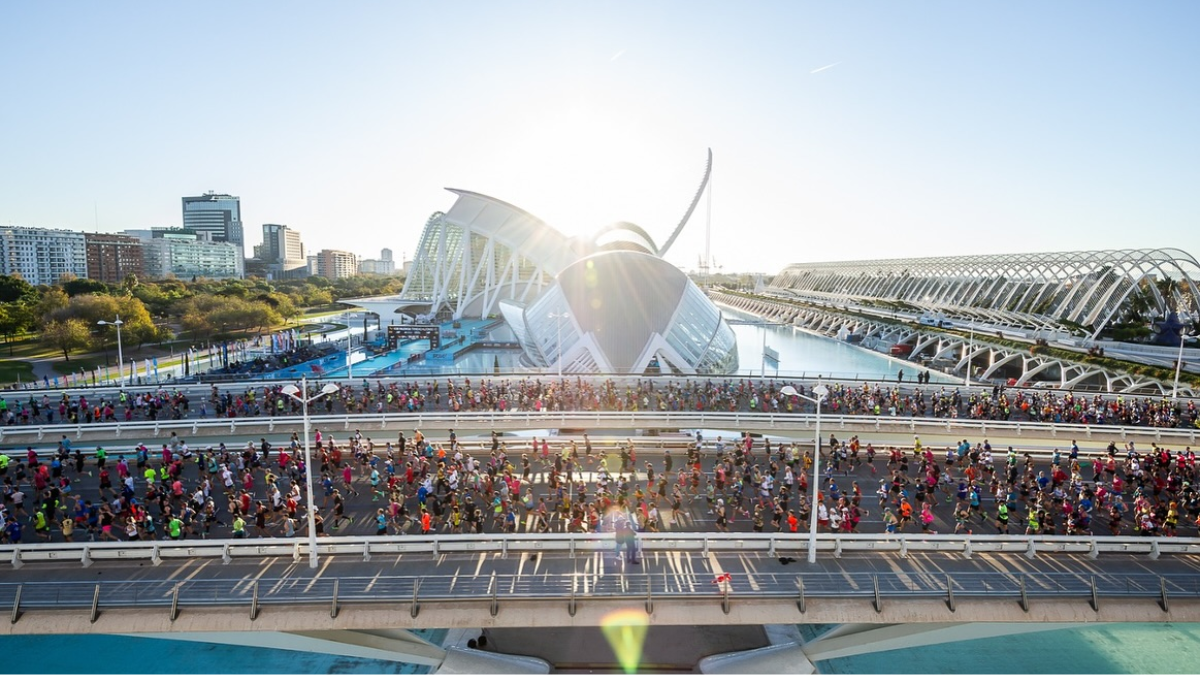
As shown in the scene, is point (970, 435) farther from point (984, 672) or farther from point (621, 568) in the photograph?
point (621, 568)

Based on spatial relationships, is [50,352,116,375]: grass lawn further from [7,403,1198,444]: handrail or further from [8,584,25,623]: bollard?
[8,584,25,623]: bollard

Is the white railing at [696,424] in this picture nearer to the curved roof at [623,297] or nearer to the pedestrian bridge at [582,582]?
the pedestrian bridge at [582,582]

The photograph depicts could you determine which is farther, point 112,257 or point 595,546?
point 112,257

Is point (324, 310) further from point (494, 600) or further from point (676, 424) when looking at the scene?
point (494, 600)

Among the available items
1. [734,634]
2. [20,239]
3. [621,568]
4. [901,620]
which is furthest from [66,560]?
[20,239]

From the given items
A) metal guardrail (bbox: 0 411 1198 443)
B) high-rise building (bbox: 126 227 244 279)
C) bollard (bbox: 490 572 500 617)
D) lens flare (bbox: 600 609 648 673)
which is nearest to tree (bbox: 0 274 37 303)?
metal guardrail (bbox: 0 411 1198 443)

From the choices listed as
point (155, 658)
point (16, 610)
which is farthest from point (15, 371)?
point (16, 610)
